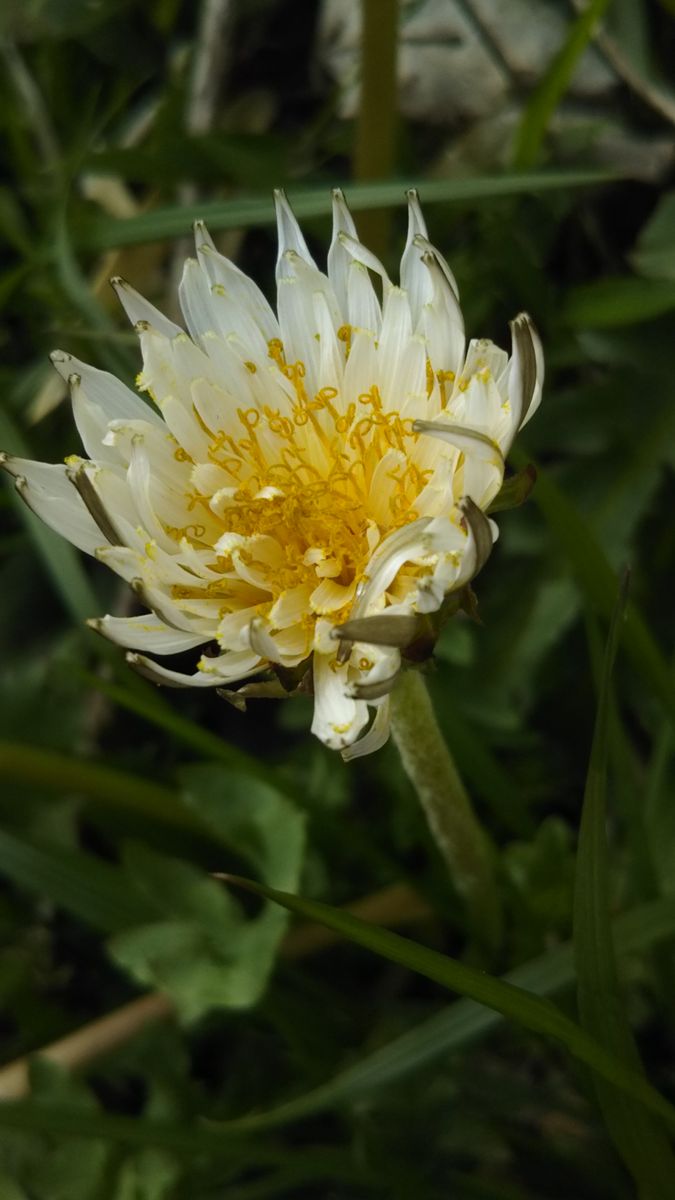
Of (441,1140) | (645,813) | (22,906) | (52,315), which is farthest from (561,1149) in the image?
(52,315)

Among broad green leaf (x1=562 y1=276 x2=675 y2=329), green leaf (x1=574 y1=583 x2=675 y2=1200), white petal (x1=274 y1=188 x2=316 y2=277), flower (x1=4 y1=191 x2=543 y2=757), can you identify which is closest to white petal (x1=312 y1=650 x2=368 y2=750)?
flower (x1=4 y1=191 x2=543 y2=757)

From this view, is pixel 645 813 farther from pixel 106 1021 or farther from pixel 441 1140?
pixel 106 1021

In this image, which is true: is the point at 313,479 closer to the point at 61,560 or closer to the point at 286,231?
the point at 286,231

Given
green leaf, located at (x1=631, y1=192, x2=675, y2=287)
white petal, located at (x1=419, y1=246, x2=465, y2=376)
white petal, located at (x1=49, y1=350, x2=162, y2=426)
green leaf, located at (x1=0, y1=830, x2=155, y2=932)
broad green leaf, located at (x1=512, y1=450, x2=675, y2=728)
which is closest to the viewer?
white petal, located at (x1=419, y1=246, x2=465, y2=376)

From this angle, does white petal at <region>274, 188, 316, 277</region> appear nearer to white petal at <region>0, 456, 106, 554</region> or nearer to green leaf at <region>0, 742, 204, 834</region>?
white petal at <region>0, 456, 106, 554</region>

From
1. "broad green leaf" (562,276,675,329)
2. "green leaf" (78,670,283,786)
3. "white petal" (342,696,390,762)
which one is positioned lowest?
"green leaf" (78,670,283,786)

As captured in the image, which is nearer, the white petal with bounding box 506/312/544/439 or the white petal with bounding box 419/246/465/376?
the white petal with bounding box 506/312/544/439
